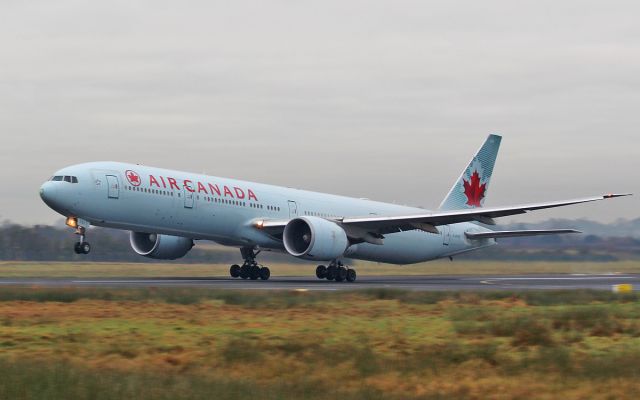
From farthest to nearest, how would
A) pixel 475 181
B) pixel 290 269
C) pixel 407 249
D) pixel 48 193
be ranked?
pixel 475 181 → pixel 407 249 → pixel 290 269 → pixel 48 193

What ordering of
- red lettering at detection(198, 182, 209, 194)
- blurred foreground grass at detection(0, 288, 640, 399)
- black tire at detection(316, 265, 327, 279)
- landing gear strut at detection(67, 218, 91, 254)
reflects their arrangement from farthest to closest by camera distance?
1. black tire at detection(316, 265, 327, 279)
2. red lettering at detection(198, 182, 209, 194)
3. landing gear strut at detection(67, 218, 91, 254)
4. blurred foreground grass at detection(0, 288, 640, 399)

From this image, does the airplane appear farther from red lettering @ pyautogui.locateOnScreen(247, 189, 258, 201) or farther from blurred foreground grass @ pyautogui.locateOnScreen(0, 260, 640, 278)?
blurred foreground grass @ pyautogui.locateOnScreen(0, 260, 640, 278)

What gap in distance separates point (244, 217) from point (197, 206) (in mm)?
2651

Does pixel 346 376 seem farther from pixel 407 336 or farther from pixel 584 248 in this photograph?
pixel 584 248

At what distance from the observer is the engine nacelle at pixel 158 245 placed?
1752 inches

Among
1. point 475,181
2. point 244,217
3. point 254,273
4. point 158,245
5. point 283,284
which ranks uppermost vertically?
point 475,181

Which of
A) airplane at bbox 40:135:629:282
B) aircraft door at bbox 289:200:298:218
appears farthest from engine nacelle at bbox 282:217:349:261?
aircraft door at bbox 289:200:298:218

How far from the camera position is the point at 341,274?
43.2 meters

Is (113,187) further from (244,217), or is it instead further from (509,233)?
(509,233)

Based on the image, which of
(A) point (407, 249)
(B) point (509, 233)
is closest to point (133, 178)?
(A) point (407, 249)

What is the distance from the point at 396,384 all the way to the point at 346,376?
86cm

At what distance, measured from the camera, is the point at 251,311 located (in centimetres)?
2330

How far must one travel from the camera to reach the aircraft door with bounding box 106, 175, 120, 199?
1478 inches

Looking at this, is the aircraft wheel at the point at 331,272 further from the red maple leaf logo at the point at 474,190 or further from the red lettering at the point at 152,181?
the red maple leaf logo at the point at 474,190
